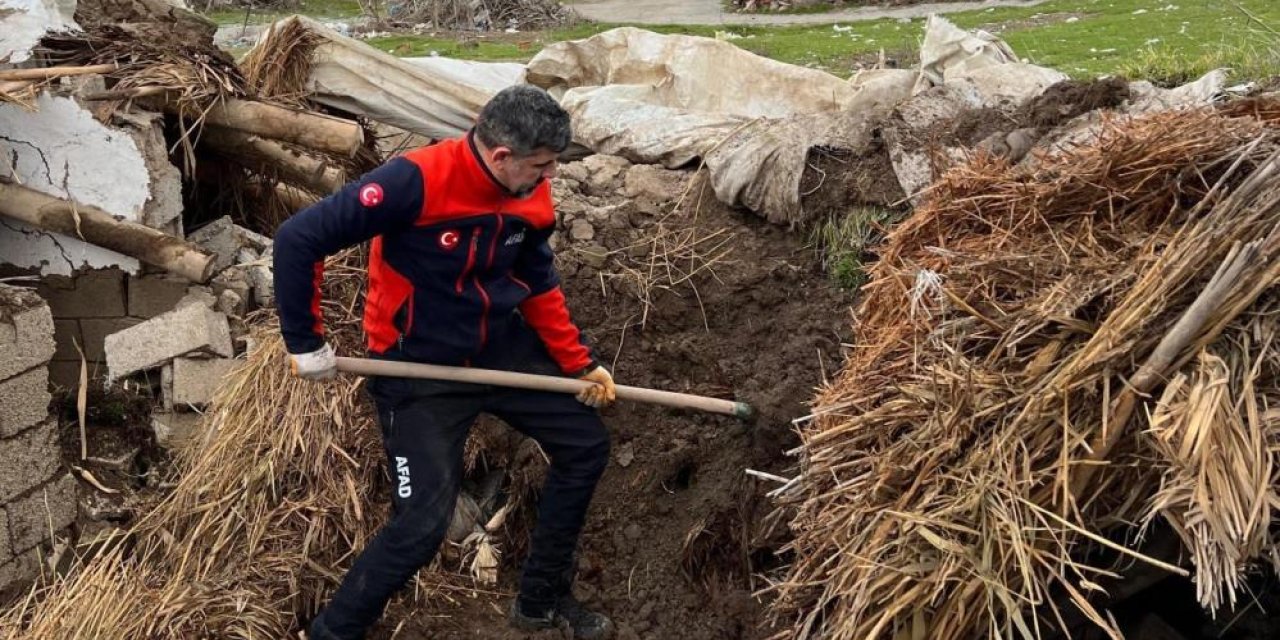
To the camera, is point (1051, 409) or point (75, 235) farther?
point (75, 235)

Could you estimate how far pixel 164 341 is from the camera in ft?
17.8

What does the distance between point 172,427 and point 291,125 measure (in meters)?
1.56

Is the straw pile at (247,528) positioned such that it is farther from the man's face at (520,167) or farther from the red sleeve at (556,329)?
the man's face at (520,167)

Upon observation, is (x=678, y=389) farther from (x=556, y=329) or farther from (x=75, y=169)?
(x=75, y=169)

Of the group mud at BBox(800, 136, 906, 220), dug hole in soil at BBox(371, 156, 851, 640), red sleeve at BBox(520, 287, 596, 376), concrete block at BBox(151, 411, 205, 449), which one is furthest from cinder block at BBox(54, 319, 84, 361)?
mud at BBox(800, 136, 906, 220)

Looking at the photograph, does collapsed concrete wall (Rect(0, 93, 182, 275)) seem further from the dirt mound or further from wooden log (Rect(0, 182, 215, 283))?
the dirt mound

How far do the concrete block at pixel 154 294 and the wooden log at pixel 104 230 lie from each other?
13cm

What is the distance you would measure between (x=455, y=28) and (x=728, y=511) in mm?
16276

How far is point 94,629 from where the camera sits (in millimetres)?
4355

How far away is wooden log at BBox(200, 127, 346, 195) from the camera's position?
6109 mm

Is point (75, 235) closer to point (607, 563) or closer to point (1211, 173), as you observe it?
point (607, 563)

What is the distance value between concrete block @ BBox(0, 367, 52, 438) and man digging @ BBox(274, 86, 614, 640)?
5.52 feet

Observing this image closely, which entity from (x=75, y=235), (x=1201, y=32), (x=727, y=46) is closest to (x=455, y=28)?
(x=1201, y=32)

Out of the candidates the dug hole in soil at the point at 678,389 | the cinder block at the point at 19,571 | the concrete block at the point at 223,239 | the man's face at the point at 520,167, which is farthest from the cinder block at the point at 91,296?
the man's face at the point at 520,167
